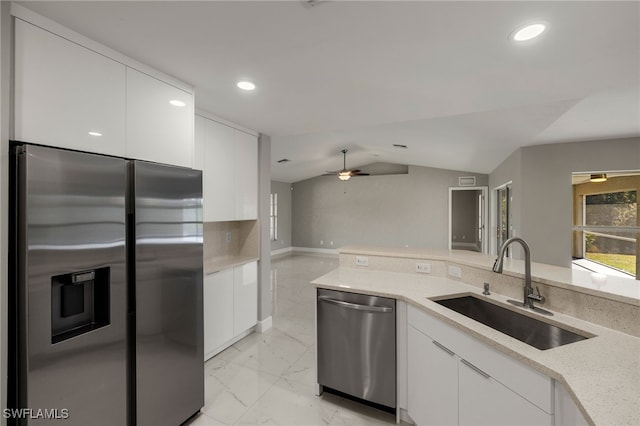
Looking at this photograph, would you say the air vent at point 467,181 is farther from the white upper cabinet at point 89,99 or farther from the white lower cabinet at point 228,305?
the white upper cabinet at point 89,99

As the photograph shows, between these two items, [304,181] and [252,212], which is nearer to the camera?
[252,212]

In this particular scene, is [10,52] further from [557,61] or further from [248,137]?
[557,61]

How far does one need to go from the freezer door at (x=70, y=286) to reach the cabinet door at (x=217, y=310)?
3.99ft

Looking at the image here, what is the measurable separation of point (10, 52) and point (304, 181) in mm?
9352

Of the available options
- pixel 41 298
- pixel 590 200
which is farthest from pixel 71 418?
pixel 590 200

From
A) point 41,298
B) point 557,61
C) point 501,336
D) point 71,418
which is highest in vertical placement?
point 557,61

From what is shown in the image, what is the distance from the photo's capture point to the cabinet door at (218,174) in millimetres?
2812

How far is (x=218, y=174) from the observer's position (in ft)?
9.61

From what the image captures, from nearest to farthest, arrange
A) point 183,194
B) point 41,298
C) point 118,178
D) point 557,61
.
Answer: point 41,298 < point 118,178 < point 557,61 < point 183,194

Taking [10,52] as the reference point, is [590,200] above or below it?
below

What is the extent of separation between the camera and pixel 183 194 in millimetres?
1910

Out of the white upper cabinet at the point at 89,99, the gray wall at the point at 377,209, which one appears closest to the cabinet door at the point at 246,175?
the white upper cabinet at the point at 89,99

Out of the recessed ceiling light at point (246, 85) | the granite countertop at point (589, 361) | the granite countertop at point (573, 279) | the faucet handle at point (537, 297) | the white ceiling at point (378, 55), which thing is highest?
the recessed ceiling light at point (246, 85)

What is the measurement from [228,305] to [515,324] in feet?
8.49
